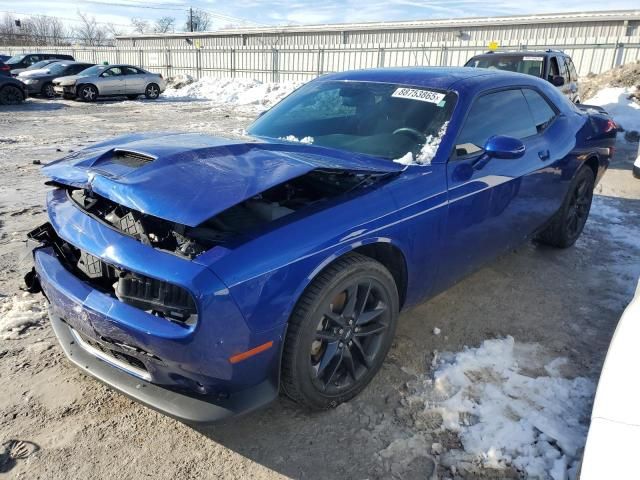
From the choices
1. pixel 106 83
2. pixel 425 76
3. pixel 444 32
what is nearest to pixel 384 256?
pixel 425 76

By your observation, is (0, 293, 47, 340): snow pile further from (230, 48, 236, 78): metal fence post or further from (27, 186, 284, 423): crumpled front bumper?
(230, 48, 236, 78): metal fence post

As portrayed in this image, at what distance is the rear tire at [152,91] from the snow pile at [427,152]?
18920 millimetres

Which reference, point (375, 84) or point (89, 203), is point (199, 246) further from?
point (375, 84)

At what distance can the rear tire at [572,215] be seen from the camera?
14.6 feet

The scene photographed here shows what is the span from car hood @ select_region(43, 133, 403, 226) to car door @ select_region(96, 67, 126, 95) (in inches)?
675

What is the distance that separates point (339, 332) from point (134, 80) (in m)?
19.2

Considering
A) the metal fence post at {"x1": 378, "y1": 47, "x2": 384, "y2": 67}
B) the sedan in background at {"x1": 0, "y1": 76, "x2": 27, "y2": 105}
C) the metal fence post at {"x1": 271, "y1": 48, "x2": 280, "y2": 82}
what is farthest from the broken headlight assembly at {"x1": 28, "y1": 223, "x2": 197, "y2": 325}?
the metal fence post at {"x1": 271, "y1": 48, "x2": 280, "y2": 82}

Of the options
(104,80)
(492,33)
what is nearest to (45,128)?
(104,80)

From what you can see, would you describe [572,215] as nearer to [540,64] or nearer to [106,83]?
[540,64]

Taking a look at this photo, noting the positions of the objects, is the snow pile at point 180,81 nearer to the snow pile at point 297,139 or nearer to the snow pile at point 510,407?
the snow pile at point 297,139

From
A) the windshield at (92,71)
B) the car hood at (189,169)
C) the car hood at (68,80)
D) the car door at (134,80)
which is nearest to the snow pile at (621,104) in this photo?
the car hood at (189,169)

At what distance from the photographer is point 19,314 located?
3.29 metres

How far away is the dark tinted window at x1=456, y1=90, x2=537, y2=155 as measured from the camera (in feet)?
10.3

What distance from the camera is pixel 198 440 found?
7.75ft
